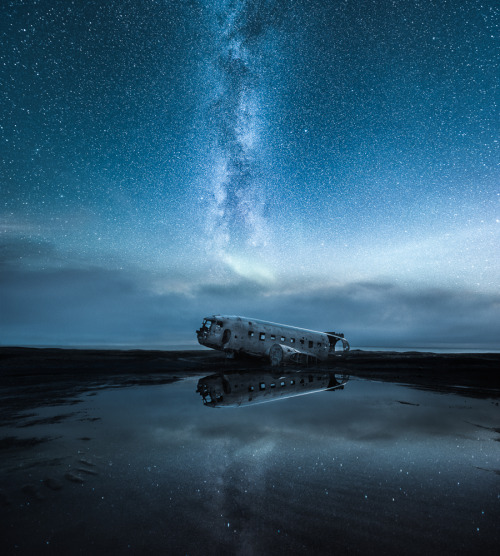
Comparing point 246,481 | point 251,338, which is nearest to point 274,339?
point 251,338

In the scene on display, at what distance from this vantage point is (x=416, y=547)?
2826 mm

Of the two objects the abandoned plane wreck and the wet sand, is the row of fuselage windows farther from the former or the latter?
the wet sand

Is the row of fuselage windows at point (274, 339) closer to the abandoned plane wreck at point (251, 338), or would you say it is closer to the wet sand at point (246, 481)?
the abandoned plane wreck at point (251, 338)

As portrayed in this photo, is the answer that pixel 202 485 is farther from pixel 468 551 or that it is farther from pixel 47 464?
pixel 468 551

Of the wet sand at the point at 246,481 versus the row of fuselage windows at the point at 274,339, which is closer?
the wet sand at the point at 246,481

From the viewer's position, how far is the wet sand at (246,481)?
9.60 ft

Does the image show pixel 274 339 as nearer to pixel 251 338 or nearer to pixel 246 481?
pixel 251 338

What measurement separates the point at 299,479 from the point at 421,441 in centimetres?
383

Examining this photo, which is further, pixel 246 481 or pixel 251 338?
pixel 251 338

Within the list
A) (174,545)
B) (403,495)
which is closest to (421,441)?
(403,495)

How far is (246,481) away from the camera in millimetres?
4289

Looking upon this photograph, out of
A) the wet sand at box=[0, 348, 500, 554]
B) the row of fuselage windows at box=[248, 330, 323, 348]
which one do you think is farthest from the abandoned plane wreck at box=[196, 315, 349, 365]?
the wet sand at box=[0, 348, 500, 554]

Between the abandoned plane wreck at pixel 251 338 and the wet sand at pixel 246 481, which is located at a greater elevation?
the abandoned plane wreck at pixel 251 338

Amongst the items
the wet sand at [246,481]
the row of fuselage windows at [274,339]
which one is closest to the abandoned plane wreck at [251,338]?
the row of fuselage windows at [274,339]
